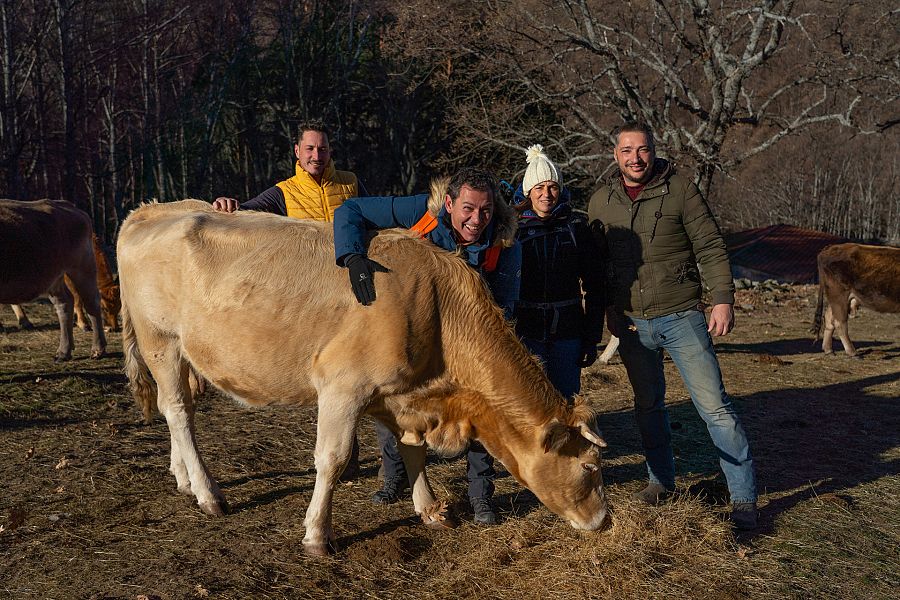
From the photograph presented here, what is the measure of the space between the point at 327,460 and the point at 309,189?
6.65 ft

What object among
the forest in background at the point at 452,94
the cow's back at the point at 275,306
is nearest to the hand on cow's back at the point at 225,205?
the cow's back at the point at 275,306

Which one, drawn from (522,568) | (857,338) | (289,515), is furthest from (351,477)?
(857,338)

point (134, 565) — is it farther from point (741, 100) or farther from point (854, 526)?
point (741, 100)

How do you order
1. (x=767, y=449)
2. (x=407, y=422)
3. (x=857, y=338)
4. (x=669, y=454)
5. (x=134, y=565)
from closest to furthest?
(x=134, y=565) → (x=407, y=422) → (x=669, y=454) → (x=767, y=449) → (x=857, y=338)

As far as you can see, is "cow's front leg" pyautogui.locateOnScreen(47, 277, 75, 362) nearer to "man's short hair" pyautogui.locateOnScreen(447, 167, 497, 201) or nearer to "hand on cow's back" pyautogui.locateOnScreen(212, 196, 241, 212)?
"hand on cow's back" pyautogui.locateOnScreen(212, 196, 241, 212)

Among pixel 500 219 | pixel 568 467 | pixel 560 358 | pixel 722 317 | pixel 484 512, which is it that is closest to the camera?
pixel 568 467

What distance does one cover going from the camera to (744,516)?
15.5 feet

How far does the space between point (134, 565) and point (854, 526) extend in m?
4.45

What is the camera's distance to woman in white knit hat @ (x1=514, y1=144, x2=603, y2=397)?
4.75m

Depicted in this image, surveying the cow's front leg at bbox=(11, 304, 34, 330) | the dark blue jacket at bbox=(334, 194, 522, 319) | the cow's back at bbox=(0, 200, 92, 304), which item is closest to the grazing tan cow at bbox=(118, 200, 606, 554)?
the dark blue jacket at bbox=(334, 194, 522, 319)

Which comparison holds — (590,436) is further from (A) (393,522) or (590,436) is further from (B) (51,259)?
(B) (51,259)

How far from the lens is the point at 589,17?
1580 centimetres

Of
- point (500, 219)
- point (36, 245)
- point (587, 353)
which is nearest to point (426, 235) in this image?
point (500, 219)

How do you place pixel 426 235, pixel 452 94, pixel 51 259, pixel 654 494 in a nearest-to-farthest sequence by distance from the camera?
pixel 426 235 < pixel 654 494 < pixel 51 259 < pixel 452 94
